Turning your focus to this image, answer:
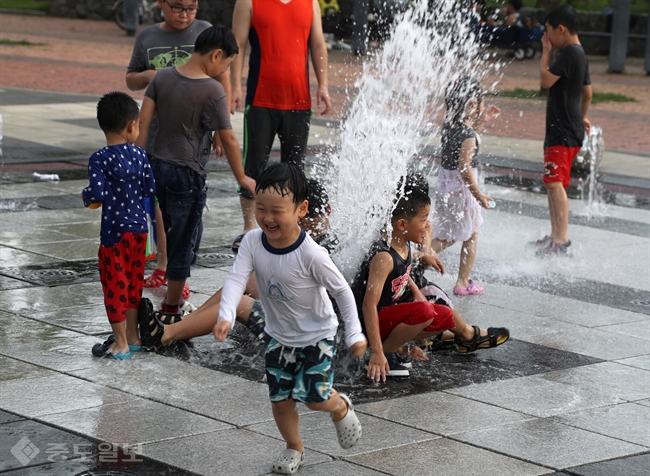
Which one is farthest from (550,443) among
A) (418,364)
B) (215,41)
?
(215,41)

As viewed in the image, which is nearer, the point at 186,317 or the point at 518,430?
the point at 518,430

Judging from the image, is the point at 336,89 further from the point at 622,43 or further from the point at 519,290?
the point at 519,290

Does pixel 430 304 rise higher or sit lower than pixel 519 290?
higher

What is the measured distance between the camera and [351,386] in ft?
16.4

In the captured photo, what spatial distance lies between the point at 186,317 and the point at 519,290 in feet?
8.93

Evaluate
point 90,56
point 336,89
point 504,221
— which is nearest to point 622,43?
point 336,89

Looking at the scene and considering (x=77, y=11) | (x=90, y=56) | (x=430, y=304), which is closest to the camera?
(x=430, y=304)

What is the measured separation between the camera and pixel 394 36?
31.5 ft

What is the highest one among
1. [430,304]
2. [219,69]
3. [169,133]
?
[219,69]

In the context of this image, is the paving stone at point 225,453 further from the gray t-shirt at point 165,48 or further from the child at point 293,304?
the gray t-shirt at point 165,48

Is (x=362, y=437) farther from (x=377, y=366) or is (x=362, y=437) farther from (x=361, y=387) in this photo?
(x=361, y=387)

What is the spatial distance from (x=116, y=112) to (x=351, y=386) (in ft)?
5.85

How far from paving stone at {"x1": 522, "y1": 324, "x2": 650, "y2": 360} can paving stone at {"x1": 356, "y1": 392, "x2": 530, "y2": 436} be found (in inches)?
47.4

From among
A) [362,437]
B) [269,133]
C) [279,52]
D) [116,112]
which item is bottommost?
[362,437]
